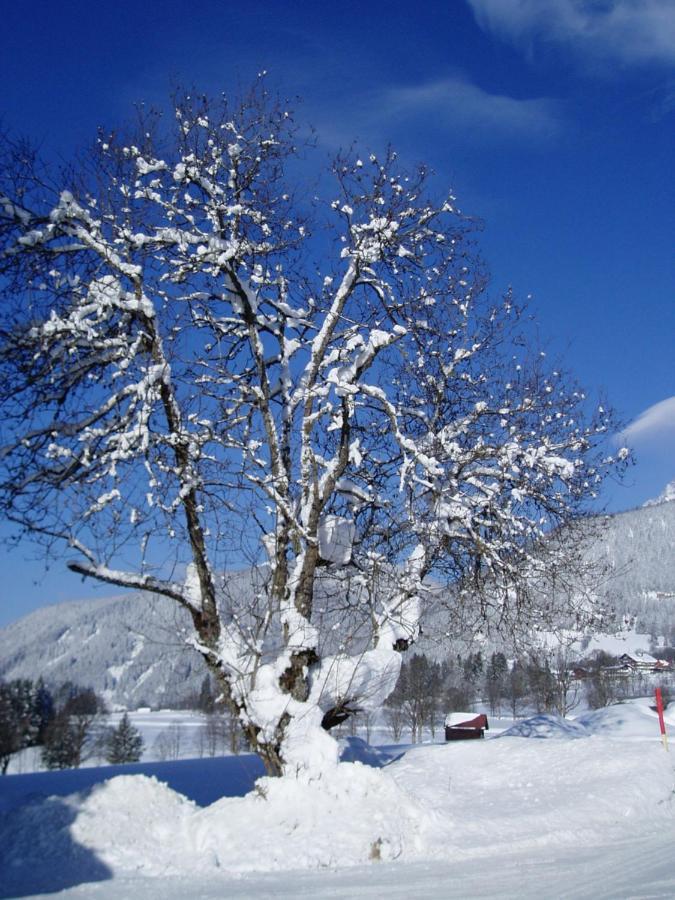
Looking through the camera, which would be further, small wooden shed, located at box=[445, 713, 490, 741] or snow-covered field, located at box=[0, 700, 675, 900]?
small wooden shed, located at box=[445, 713, 490, 741]

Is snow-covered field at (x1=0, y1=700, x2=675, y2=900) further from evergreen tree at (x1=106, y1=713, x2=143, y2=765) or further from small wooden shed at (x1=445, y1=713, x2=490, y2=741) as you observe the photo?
evergreen tree at (x1=106, y1=713, x2=143, y2=765)

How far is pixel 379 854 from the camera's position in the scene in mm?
6336

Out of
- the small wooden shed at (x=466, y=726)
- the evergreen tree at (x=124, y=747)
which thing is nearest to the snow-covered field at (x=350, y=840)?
the small wooden shed at (x=466, y=726)

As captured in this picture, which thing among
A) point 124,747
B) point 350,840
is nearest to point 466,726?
point 350,840

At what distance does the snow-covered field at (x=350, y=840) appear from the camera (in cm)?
558

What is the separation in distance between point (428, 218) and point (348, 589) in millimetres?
4839

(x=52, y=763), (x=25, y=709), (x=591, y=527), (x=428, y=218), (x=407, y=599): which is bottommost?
(x=52, y=763)

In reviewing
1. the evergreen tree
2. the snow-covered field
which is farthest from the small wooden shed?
the evergreen tree

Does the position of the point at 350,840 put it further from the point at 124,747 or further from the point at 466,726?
the point at 124,747

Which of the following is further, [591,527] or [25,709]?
[25,709]

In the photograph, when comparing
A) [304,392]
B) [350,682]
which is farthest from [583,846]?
[304,392]

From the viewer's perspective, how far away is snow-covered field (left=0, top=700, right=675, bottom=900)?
220 inches

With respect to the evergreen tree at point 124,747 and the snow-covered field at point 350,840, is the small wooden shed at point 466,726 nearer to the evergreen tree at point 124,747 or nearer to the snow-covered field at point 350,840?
the snow-covered field at point 350,840

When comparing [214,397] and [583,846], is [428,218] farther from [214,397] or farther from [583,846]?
[583,846]
